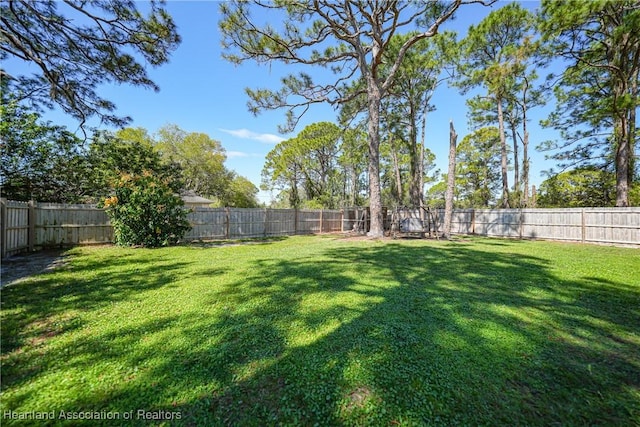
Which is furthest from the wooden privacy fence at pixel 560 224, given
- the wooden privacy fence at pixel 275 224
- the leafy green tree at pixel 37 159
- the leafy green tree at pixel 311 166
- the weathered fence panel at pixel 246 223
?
the leafy green tree at pixel 37 159

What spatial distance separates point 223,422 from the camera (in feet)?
4.77

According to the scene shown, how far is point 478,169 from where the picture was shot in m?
24.3

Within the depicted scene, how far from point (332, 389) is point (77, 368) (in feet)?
6.29

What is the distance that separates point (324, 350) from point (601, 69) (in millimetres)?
17296

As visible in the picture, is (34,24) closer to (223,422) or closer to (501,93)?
(223,422)

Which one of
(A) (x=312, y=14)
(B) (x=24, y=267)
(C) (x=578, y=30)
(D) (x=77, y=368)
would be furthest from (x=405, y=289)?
(C) (x=578, y=30)

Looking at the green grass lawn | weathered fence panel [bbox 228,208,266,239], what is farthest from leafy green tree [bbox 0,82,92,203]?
the green grass lawn

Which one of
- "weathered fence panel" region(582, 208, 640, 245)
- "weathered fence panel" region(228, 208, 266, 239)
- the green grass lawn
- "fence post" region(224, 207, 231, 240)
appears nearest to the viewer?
the green grass lawn

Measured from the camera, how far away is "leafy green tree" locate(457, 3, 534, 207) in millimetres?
13398

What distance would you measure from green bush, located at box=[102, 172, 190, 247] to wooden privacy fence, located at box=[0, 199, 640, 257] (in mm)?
929

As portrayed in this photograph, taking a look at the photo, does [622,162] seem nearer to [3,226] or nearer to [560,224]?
[560,224]

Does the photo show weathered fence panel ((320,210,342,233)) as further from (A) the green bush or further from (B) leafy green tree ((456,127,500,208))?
(B) leafy green tree ((456,127,500,208))

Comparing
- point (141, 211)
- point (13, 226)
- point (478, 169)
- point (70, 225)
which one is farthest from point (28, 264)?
point (478, 169)

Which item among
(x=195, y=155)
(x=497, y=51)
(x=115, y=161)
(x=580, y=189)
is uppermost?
(x=497, y=51)
